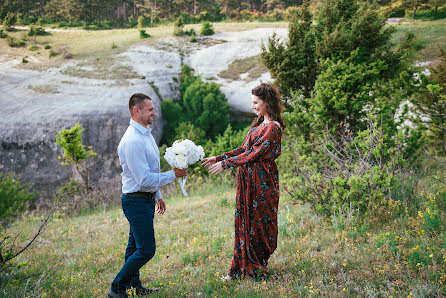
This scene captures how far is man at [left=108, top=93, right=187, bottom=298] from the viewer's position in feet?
9.90

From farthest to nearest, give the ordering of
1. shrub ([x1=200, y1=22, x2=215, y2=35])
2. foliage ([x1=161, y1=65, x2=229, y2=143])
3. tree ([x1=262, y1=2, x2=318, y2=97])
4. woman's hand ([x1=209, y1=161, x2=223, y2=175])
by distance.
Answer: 1. shrub ([x1=200, y1=22, x2=215, y2=35])
2. foliage ([x1=161, y1=65, x2=229, y2=143])
3. tree ([x1=262, y1=2, x2=318, y2=97])
4. woman's hand ([x1=209, y1=161, x2=223, y2=175])

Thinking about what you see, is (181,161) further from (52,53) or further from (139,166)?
(52,53)

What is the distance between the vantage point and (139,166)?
3.00 metres

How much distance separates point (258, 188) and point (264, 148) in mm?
482

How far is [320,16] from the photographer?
30.2 feet

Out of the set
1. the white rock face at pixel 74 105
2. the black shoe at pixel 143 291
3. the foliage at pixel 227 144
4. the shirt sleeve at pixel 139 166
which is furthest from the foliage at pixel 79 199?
the shirt sleeve at pixel 139 166

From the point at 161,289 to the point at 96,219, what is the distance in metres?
5.19

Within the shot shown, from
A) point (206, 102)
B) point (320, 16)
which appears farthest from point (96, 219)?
point (206, 102)

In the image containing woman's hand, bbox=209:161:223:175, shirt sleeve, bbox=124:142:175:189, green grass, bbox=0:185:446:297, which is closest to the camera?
shirt sleeve, bbox=124:142:175:189

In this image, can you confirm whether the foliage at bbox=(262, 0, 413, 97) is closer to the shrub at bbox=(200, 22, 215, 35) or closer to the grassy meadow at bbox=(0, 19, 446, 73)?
the grassy meadow at bbox=(0, 19, 446, 73)

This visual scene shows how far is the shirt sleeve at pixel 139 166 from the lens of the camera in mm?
2994

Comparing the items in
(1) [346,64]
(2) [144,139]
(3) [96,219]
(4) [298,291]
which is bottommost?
(3) [96,219]

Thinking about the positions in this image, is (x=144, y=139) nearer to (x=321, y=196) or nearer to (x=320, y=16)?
(x=321, y=196)

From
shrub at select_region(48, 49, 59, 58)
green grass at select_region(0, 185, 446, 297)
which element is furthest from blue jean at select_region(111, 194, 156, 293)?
shrub at select_region(48, 49, 59, 58)
